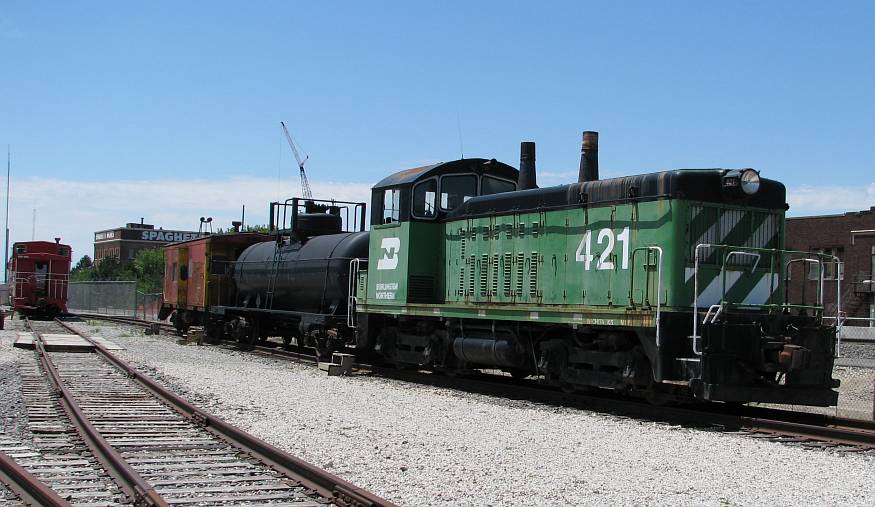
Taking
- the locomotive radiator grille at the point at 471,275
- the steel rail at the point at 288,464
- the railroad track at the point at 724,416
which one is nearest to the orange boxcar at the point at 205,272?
the locomotive radiator grille at the point at 471,275

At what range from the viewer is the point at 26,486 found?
6633 mm

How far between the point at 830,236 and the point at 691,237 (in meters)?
37.2

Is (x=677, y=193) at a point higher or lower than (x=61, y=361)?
higher

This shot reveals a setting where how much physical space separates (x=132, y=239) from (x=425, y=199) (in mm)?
122509

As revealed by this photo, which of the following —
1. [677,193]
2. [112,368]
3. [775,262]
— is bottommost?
[112,368]

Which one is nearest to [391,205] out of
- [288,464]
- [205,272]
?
[288,464]

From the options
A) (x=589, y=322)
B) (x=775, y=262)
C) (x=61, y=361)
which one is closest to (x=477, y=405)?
(x=589, y=322)

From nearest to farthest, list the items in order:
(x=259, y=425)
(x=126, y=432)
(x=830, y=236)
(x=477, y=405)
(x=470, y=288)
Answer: (x=126, y=432), (x=259, y=425), (x=477, y=405), (x=470, y=288), (x=830, y=236)

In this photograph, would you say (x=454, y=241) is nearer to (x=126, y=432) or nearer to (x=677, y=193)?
(x=677, y=193)

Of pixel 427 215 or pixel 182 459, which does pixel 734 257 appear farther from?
pixel 182 459

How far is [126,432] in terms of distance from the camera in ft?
30.9

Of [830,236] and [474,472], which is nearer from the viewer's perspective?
[474,472]

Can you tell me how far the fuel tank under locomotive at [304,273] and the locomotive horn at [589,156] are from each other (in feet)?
19.7

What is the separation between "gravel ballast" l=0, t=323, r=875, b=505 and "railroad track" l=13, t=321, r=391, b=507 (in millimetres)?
431
